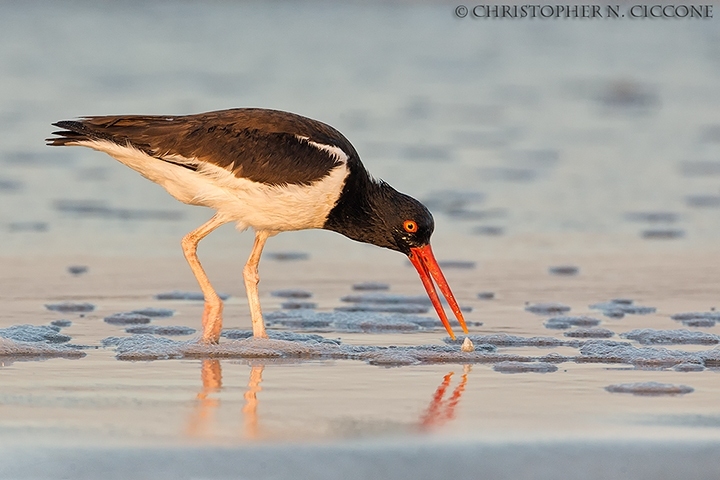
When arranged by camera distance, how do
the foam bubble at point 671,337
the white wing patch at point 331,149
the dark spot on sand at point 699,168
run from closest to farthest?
the foam bubble at point 671,337, the white wing patch at point 331,149, the dark spot on sand at point 699,168

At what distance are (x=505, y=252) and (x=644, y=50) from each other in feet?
39.9

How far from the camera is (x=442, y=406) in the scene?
6.20 m

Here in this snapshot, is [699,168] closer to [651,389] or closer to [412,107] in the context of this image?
[412,107]

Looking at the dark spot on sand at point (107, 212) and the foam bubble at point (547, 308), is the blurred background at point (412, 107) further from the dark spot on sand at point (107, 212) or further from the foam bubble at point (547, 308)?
the foam bubble at point (547, 308)

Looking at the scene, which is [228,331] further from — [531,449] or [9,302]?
[531,449]

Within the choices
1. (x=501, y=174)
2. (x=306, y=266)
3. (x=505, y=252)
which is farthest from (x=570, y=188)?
(x=306, y=266)

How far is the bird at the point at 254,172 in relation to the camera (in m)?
8.00

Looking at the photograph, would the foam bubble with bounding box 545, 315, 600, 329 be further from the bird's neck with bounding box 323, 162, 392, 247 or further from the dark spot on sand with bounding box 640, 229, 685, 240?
the dark spot on sand with bounding box 640, 229, 685, 240

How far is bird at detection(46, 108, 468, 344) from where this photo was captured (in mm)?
7996

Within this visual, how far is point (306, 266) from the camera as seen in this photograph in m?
9.96

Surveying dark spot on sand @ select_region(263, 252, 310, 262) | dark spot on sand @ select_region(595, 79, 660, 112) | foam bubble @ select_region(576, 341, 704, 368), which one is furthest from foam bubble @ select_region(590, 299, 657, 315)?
dark spot on sand @ select_region(595, 79, 660, 112)

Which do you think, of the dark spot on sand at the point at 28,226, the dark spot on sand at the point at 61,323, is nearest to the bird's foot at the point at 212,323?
the dark spot on sand at the point at 61,323

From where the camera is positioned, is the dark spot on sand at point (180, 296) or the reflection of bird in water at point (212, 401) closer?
the reflection of bird in water at point (212, 401)

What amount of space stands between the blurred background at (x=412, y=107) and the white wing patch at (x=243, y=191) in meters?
2.11
